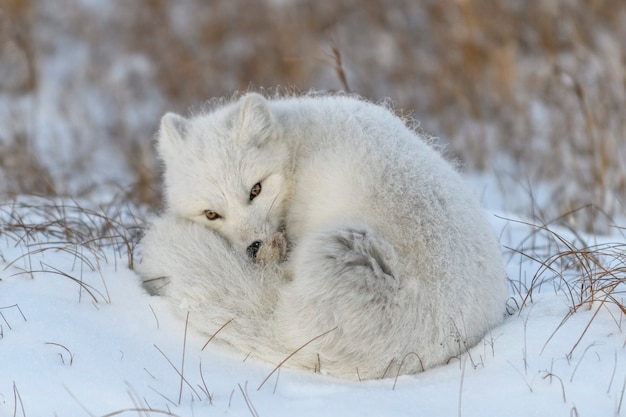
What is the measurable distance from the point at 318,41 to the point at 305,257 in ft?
27.1

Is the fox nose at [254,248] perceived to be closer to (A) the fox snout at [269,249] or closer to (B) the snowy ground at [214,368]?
(A) the fox snout at [269,249]

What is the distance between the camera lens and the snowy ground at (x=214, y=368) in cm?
254

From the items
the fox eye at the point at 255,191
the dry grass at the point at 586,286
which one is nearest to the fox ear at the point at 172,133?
the fox eye at the point at 255,191

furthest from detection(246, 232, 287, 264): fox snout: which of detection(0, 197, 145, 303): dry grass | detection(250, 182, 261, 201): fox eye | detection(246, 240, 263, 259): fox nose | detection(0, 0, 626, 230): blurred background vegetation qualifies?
detection(0, 0, 626, 230): blurred background vegetation

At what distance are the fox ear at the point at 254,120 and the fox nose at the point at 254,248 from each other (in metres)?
0.55

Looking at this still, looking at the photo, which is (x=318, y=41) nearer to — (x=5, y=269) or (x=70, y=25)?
(x=70, y=25)

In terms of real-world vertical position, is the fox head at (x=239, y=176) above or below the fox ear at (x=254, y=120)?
below

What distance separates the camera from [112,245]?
411 cm

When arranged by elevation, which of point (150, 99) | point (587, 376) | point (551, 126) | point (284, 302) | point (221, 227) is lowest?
point (587, 376)

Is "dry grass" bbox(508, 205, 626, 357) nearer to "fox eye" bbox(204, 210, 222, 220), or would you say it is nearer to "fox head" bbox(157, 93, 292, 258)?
"fox head" bbox(157, 93, 292, 258)

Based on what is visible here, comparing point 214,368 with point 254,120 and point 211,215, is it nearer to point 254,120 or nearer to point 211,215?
point 211,215

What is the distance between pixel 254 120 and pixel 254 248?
673 millimetres

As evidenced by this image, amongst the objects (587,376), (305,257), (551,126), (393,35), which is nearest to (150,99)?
(393,35)

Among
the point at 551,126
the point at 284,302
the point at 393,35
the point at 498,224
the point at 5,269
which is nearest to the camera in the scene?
the point at 284,302
